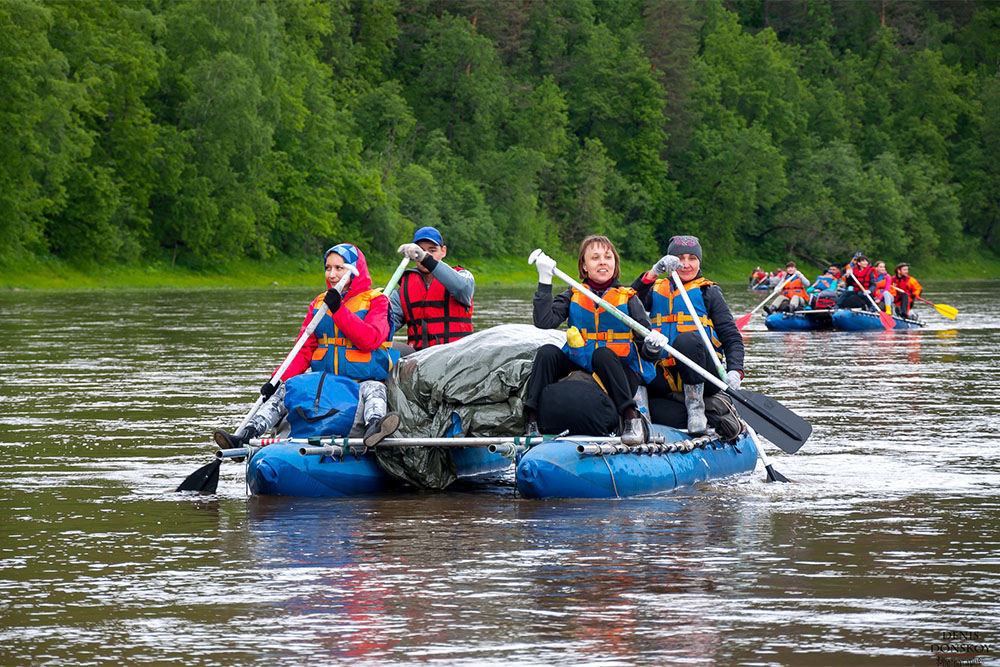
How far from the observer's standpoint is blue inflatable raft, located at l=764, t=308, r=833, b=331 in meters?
30.7

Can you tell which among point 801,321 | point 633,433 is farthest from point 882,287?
point 633,433

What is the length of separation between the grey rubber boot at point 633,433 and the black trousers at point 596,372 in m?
0.09

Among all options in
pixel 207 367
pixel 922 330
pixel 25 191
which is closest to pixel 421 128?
pixel 25 191

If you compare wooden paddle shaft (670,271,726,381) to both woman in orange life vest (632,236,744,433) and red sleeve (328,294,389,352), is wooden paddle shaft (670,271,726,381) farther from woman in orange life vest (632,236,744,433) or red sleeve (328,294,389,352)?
red sleeve (328,294,389,352)

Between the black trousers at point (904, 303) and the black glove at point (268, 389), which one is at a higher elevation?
the black trousers at point (904, 303)

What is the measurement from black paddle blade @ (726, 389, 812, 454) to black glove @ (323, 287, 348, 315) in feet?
9.37

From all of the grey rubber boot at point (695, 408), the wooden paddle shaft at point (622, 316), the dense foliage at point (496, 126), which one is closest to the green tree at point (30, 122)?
the dense foliage at point (496, 126)

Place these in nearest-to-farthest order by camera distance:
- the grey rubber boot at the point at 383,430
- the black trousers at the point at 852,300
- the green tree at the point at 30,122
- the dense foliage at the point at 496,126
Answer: the grey rubber boot at the point at 383,430, the black trousers at the point at 852,300, the green tree at the point at 30,122, the dense foliage at the point at 496,126

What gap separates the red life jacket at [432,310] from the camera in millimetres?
10484

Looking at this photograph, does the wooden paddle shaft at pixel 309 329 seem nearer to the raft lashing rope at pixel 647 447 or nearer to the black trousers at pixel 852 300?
the raft lashing rope at pixel 647 447

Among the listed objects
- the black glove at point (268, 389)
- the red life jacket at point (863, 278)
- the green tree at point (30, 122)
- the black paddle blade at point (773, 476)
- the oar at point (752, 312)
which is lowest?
the black paddle blade at point (773, 476)

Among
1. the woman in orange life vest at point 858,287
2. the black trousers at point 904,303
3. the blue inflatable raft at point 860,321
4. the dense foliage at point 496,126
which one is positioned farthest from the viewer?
the dense foliage at point 496,126

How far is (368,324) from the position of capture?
9.75 m

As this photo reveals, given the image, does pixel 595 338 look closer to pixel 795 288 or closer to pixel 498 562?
pixel 498 562
